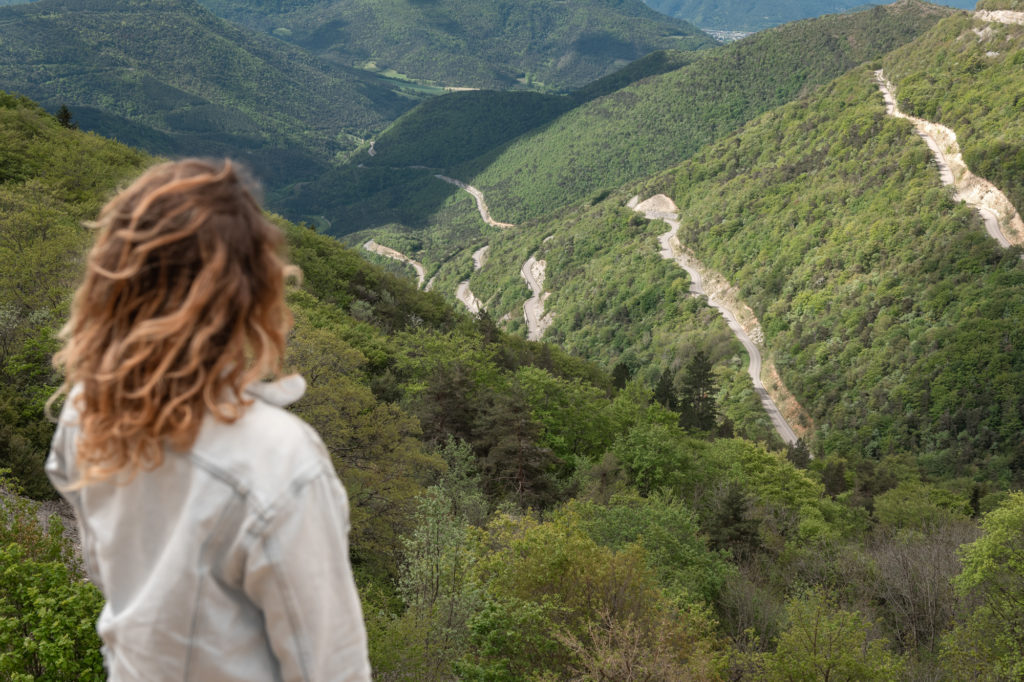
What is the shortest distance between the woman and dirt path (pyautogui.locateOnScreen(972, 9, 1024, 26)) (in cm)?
12669

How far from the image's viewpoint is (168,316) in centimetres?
226

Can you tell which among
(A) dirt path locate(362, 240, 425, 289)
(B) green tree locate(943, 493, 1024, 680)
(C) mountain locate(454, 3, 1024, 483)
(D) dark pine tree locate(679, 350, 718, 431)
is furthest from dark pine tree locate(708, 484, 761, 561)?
(A) dirt path locate(362, 240, 425, 289)

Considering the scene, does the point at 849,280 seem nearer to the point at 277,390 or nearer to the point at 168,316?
the point at 277,390

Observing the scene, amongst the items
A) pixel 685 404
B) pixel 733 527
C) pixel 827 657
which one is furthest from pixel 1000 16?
pixel 827 657

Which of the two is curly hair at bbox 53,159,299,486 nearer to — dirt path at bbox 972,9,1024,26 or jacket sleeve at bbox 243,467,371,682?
jacket sleeve at bbox 243,467,371,682

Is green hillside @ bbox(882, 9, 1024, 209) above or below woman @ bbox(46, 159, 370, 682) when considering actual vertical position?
above

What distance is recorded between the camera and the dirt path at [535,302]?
122 meters

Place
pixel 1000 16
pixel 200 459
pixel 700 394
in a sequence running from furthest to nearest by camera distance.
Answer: pixel 1000 16 < pixel 700 394 < pixel 200 459

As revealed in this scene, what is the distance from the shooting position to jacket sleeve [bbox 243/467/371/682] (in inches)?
87.6

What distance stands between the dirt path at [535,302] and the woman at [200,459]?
369 feet

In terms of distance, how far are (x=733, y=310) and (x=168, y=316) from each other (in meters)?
107

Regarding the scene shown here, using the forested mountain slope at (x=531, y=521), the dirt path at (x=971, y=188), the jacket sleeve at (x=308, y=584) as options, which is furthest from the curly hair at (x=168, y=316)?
the dirt path at (x=971, y=188)

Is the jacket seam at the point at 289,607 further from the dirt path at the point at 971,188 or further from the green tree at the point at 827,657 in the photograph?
the dirt path at the point at 971,188

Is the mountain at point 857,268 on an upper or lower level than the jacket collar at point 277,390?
lower
